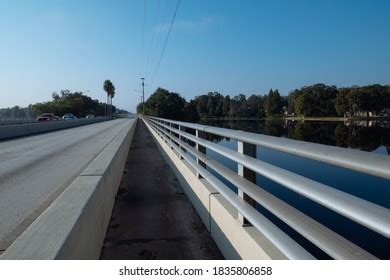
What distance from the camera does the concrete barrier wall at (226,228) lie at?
3.89m

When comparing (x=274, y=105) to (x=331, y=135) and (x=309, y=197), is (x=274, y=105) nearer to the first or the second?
(x=331, y=135)

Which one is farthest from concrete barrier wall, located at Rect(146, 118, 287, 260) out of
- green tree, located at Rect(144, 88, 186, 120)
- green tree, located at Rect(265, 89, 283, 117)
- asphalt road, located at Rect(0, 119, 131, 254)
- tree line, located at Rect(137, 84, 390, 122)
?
green tree, located at Rect(265, 89, 283, 117)

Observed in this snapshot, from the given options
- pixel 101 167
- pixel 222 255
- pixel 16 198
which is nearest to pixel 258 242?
pixel 222 255

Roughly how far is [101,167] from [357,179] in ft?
34.2

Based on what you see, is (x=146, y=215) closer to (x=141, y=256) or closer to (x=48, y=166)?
(x=141, y=256)

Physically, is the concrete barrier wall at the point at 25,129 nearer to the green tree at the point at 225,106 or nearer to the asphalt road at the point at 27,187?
the asphalt road at the point at 27,187

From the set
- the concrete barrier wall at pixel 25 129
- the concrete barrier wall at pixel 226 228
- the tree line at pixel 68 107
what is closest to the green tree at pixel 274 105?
the tree line at pixel 68 107

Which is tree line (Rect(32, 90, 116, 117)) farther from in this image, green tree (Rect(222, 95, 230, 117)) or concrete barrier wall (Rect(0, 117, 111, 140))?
concrete barrier wall (Rect(0, 117, 111, 140))

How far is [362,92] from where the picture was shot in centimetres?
9819

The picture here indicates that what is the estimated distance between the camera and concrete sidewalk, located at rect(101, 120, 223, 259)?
211 inches

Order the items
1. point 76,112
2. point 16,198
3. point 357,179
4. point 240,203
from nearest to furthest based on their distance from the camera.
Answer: point 240,203
point 16,198
point 357,179
point 76,112

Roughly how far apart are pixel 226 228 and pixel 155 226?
1.73 metres

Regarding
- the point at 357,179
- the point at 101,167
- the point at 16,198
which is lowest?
the point at 357,179

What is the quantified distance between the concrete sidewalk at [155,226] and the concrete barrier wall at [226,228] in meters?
0.17
